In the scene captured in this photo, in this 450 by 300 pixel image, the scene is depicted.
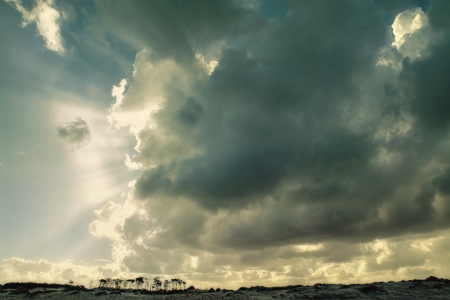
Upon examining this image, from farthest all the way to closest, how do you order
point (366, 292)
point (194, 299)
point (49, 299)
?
1. point (49, 299)
2. point (194, 299)
3. point (366, 292)

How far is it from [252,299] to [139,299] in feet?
133

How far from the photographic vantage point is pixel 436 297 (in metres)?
54.5

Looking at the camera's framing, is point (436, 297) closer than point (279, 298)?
Yes

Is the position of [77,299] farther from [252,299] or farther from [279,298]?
[279,298]

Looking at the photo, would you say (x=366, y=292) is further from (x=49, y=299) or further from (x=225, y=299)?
(x=49, y=299)

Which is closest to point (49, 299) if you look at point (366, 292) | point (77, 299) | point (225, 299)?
point (77, 299)

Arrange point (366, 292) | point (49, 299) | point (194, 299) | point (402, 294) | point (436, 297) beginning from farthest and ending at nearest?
point (49, 299), point (194, 299), point (366, 292), point (402, 294), point (436, 297)

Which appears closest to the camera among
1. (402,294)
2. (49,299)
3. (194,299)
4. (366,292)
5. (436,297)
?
(436,297)

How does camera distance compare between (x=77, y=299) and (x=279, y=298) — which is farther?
(x=77, y=299)

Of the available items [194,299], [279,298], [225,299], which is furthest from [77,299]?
[279,298]

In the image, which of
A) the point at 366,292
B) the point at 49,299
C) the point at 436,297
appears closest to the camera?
the point at 436,297

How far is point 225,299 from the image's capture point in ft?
213

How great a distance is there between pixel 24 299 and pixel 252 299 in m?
74.2

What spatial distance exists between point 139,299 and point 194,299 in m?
25.5
